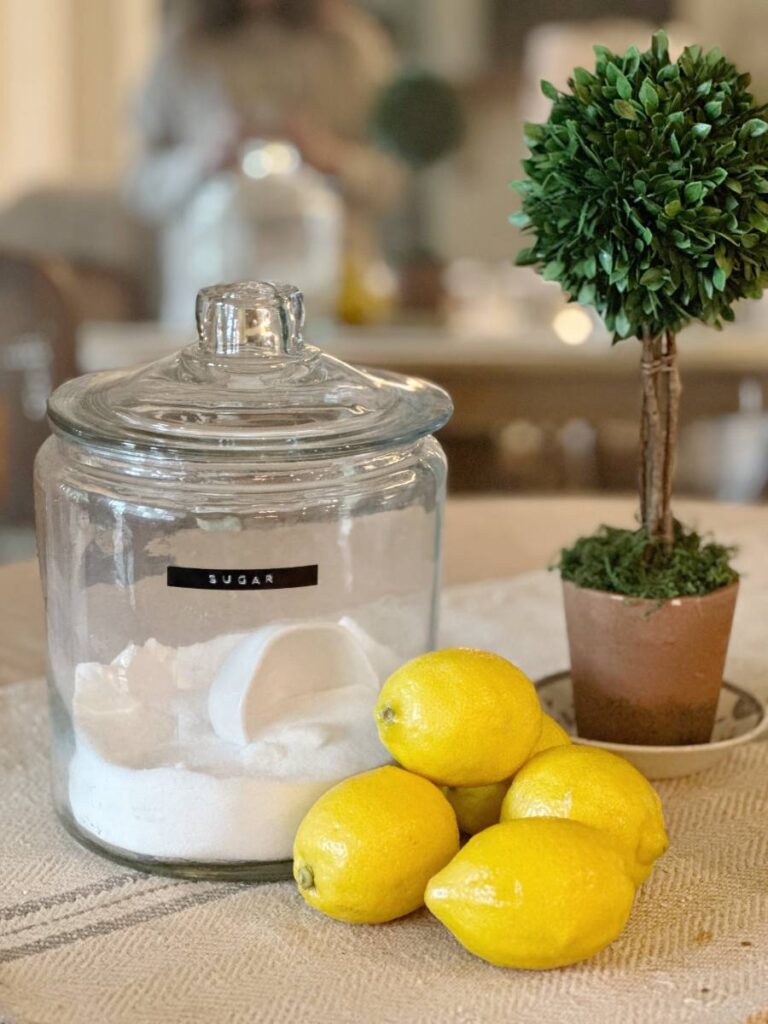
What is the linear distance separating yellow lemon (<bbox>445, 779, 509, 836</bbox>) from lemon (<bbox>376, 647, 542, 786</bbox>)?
0.05 feet

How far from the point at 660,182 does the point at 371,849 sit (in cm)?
35

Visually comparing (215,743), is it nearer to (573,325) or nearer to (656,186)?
(656,186)

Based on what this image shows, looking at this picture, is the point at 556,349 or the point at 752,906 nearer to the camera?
the point at 752,906

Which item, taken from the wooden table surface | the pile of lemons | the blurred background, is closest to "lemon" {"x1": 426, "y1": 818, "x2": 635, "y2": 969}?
the pile of lemons

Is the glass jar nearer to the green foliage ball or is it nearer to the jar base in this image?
the jar base

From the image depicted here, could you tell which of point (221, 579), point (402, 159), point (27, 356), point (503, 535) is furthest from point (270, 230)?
point (221, 579)

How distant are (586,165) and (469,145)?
2535 millimetres

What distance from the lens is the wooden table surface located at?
3.46 feet

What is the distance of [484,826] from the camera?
0.65 m

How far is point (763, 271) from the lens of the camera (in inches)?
27.5

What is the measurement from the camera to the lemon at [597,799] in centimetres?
59

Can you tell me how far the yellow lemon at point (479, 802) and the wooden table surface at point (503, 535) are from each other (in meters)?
0.44

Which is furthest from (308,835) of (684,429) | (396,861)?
(684,429)

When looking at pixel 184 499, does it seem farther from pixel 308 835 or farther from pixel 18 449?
pixel 18 449
